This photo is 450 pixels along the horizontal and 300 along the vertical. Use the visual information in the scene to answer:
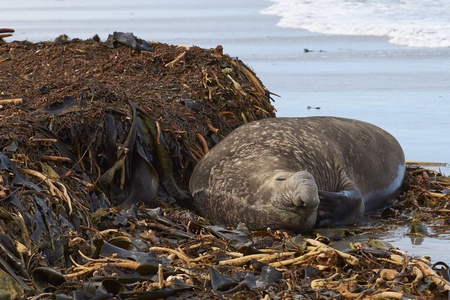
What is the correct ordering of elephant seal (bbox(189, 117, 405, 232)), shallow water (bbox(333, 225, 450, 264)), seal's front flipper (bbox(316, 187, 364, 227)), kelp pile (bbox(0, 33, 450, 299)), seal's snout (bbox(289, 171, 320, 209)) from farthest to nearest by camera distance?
seal's front flipper (bbox(316, 187, 364, 227)) < elephant seal (bbox(189, 117, 405, 232)) < seal's snout (bbox(289, 171, 320, 209)) < shallow water (bbox(333, 225, 450, 264)) < kelp pile (bbox(0, 33, 450, 299))

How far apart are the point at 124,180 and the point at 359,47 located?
43.9 feet

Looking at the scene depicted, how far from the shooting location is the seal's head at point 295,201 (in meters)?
4.52

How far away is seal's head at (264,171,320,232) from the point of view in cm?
452

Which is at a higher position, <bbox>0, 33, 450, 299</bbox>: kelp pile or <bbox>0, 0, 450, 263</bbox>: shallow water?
<bbox>0, 33, 450, 299</bbox>: kelp pile

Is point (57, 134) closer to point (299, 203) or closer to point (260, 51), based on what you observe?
point (299, 203)

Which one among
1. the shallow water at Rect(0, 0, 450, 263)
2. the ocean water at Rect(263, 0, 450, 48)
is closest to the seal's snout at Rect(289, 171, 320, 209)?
the shallow water at Rect(0, 0, 450, 263)

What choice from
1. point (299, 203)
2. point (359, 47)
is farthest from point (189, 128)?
point (359, 47)

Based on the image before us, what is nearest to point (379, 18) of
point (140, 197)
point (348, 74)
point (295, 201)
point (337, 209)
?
point (348, 74)

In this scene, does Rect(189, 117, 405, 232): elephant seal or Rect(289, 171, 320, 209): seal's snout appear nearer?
Rect(289, 171, 320, 209): seal's snout

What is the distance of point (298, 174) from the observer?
4.66m

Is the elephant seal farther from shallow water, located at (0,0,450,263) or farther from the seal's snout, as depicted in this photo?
shallow water, located at (0,0,450,263)

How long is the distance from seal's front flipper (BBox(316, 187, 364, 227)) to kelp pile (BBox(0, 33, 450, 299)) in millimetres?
169

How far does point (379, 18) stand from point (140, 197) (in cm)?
2058

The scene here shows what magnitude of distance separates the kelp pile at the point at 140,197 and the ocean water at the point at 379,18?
12216 millimetres
